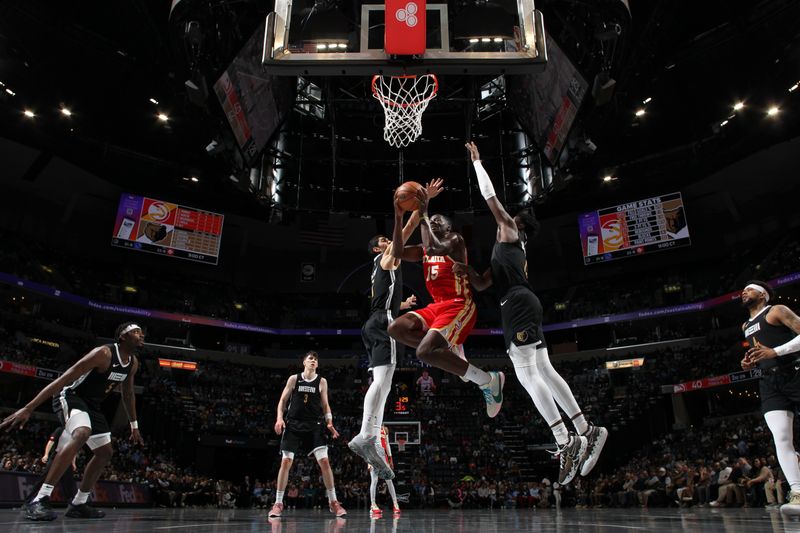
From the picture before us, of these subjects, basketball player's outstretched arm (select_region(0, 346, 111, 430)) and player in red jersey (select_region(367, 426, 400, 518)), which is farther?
player in red jersey (select_region(367, 426, 400, 518))

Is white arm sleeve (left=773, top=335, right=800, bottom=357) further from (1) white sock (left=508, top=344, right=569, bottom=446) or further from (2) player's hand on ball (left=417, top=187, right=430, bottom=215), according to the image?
(2) player's hand on ball (left=417, top=187, right=430, bottom=215)

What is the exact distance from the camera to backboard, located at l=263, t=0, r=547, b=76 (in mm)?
7383

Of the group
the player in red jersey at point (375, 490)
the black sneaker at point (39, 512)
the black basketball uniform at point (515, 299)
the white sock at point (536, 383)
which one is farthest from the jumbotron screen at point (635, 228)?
the black sneaker at point (39, 512)

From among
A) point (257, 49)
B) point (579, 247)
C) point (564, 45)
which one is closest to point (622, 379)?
point (579, 247)

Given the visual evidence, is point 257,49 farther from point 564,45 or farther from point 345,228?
point 345,228

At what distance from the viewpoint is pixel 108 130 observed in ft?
76.6

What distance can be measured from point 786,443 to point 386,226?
2577 centimetres

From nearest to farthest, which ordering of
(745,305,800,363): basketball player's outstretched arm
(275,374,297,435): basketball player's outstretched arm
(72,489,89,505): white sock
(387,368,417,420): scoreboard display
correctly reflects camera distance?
1. (745,305,800,363): basketball player's outstretched arm
2. (72,489,89,505): white sock
3. (275,374,297,435): basketball player's outstretched arm
4. (387,368,417,420): scoreboard display

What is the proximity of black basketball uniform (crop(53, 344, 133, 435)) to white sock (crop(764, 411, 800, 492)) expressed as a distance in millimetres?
6813

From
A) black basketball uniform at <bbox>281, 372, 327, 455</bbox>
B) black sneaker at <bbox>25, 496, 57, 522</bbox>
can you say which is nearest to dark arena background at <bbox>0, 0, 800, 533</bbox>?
black basketball uniform at <bbox>281, 372, 327, 455</bbox>

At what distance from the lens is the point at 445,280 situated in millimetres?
5934

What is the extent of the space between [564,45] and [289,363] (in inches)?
1030

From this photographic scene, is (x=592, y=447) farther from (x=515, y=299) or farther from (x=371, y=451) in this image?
(x=371, y=451)

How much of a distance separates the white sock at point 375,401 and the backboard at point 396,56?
3755mm
